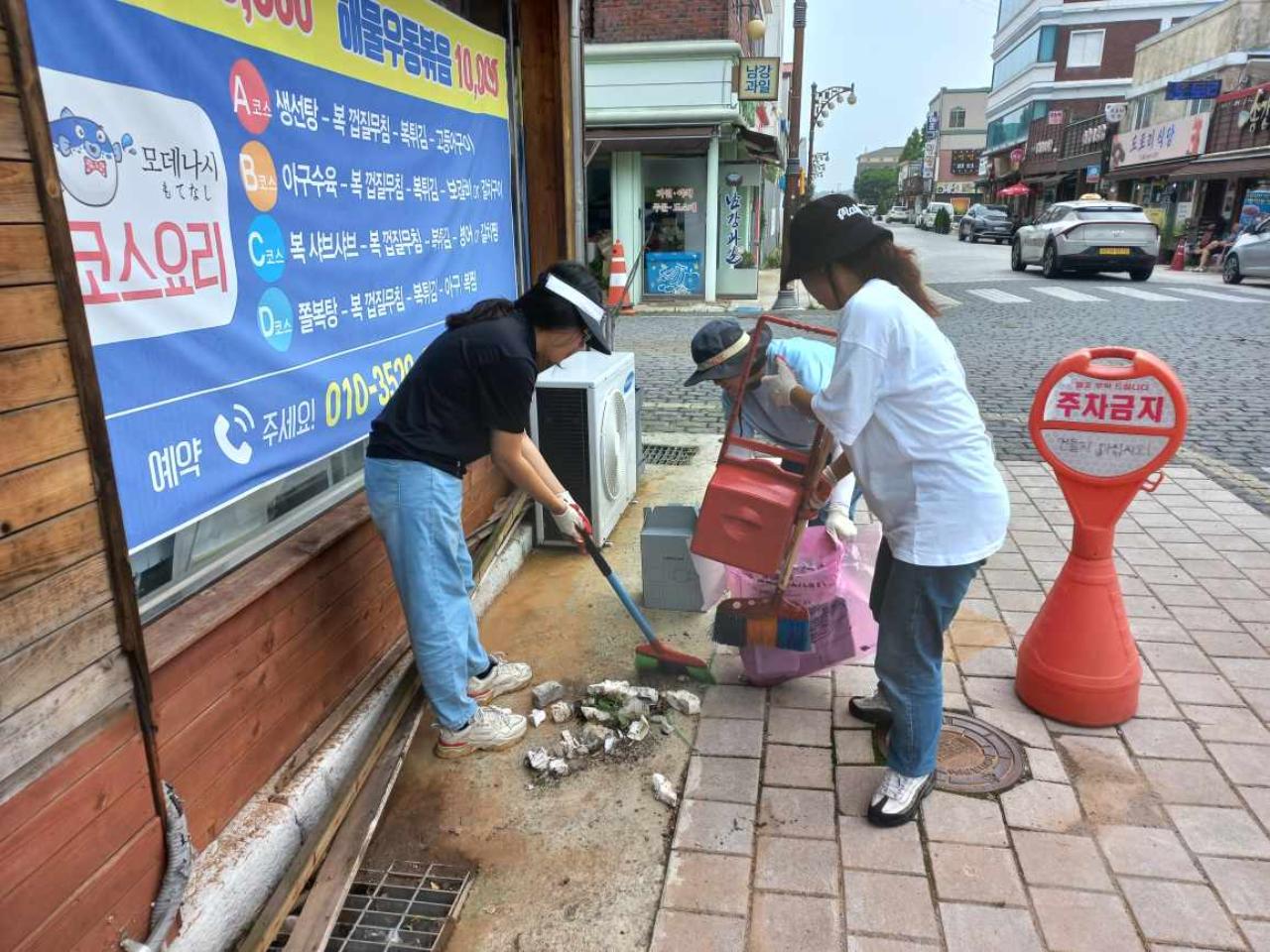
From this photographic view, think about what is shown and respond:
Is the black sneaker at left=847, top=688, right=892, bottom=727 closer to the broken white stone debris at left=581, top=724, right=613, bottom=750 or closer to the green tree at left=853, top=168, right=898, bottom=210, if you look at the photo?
the broken white stone debris at left=581, top=724, right=613, bottom=750

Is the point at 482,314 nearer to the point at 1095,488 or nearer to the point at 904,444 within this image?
the point at 904,444

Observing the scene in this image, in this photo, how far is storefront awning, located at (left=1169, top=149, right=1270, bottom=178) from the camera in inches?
846

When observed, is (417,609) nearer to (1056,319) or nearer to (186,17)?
(186,17)

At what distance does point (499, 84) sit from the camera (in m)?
4.50

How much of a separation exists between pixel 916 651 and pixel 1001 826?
620 millimetres

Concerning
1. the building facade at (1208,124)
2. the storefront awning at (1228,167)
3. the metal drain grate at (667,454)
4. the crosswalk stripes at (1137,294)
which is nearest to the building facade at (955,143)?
the building facade at (1208,124)

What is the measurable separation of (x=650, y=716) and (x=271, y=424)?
1689mm

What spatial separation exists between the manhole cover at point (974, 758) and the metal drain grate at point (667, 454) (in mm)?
3434

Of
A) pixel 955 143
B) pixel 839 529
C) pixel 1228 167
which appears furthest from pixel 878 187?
pixel 839 529

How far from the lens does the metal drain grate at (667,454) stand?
6.36 meters

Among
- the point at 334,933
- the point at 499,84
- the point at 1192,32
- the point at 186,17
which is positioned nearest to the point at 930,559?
the point at 334,933

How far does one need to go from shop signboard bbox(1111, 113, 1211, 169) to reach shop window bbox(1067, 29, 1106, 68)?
13.8m

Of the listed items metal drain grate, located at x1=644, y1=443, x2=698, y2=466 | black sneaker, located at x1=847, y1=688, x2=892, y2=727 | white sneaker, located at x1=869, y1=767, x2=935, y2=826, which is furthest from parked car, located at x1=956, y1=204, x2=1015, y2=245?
white sneaker, located at x1=869, y1=767, x2=935, y2=826

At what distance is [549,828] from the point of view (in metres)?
2.70
